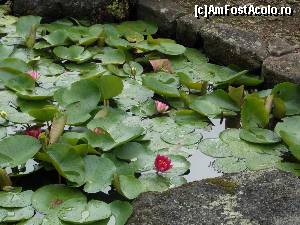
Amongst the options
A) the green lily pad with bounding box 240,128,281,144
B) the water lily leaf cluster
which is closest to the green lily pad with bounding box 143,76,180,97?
the water lily leaf cluster

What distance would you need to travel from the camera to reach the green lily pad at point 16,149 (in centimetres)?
267

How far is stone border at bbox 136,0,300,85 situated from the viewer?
3.57 m

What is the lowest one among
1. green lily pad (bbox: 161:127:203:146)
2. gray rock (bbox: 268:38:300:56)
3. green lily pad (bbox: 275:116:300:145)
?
green lily pad (bbox: 161:127:203:146)

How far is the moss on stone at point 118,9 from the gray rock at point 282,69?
4.20 feet

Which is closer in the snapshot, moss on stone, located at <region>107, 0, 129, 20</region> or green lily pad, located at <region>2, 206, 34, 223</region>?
green lily pad, located at <region>2, 206, 34, 223</region>

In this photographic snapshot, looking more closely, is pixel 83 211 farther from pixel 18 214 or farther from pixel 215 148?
pixel 215 148

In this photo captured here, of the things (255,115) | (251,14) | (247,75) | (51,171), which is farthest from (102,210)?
(251,14)

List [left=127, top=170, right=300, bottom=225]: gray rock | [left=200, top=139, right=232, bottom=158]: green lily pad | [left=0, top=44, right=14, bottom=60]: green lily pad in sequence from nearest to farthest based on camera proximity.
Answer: [left=127, top=170, right=300, bottom=225]: gray rock, [left=200, top=139, right=232, bottom=158]: green lily pad, [left=0, top=44, right=14, bottom=60]: green lily pad

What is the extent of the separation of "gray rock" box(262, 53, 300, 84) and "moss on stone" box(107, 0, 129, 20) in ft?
4.20

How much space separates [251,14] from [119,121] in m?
1.61

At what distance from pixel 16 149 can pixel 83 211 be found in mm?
481

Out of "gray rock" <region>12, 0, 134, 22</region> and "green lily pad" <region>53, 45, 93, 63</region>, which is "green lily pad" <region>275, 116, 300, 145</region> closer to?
"green lily pad" <region>53, 45, 93, 63</region>

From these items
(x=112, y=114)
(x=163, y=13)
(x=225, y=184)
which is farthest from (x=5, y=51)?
(x=225, y=184)

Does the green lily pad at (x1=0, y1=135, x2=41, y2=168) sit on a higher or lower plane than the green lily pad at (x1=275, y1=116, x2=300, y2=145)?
higher
